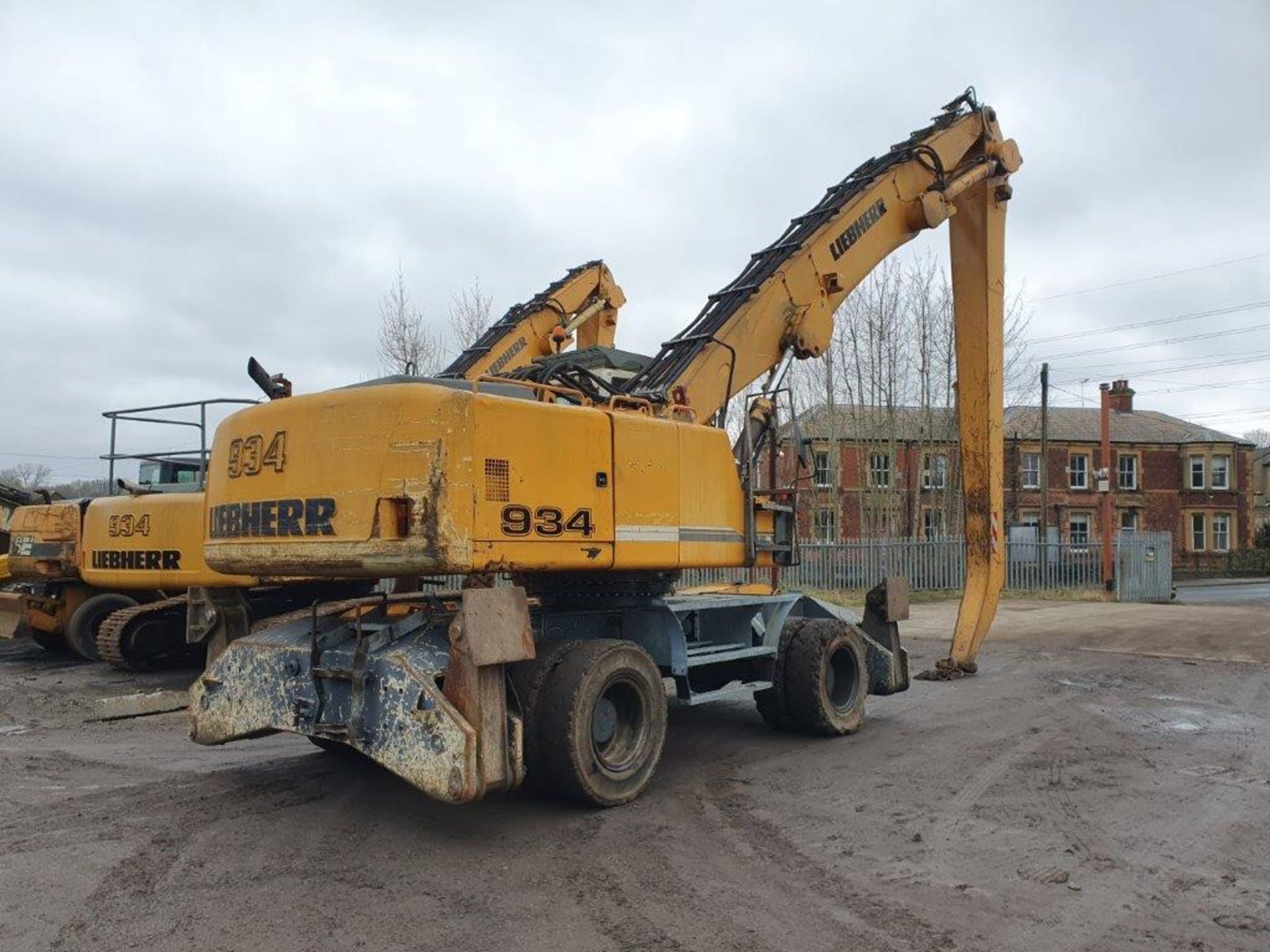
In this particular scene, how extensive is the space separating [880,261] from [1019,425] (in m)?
40.0

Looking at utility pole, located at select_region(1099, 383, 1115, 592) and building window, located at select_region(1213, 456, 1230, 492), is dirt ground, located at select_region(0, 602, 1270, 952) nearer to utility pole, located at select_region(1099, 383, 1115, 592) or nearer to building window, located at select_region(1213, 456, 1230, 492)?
utility pole, located at select_region(1099, 383, 1115, 592)

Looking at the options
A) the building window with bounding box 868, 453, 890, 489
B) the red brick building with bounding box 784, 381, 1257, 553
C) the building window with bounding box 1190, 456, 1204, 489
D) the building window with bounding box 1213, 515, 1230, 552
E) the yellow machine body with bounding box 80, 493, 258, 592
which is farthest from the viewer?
the building window with bounding box 1213, 515, 1230, 552

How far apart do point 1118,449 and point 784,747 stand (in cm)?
4752

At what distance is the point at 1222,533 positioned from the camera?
5134 centimetres

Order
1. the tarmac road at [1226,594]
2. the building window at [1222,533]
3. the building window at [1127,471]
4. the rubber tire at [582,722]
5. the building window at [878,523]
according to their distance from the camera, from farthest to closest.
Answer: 1. the building window at [1222,533]
2. the building window at [1127,471]
3. the building window at [878,523]
4. the tarmac road at [1226,594]
5. the rubber tire at [582,722]

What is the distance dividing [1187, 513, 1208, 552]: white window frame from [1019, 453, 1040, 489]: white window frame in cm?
898

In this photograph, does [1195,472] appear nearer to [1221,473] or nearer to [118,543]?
[1221,473]

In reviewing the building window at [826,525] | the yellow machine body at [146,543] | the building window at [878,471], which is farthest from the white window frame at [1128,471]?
the yellow machine body at [146,543]

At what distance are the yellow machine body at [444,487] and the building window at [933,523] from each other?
26475 mm

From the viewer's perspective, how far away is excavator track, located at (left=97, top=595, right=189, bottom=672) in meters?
11.8

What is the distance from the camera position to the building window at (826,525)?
32969mm

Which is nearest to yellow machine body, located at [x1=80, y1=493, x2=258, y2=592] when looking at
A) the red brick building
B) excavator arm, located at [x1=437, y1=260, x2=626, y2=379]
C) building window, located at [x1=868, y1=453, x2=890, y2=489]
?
excavator arm, located at [x1=437, y1=260, x2=626, y2=379]

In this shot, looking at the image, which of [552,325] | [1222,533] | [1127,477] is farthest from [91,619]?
[1222,533]

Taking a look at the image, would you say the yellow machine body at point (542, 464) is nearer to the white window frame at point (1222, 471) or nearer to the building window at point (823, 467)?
the building window at point (823, 467)
